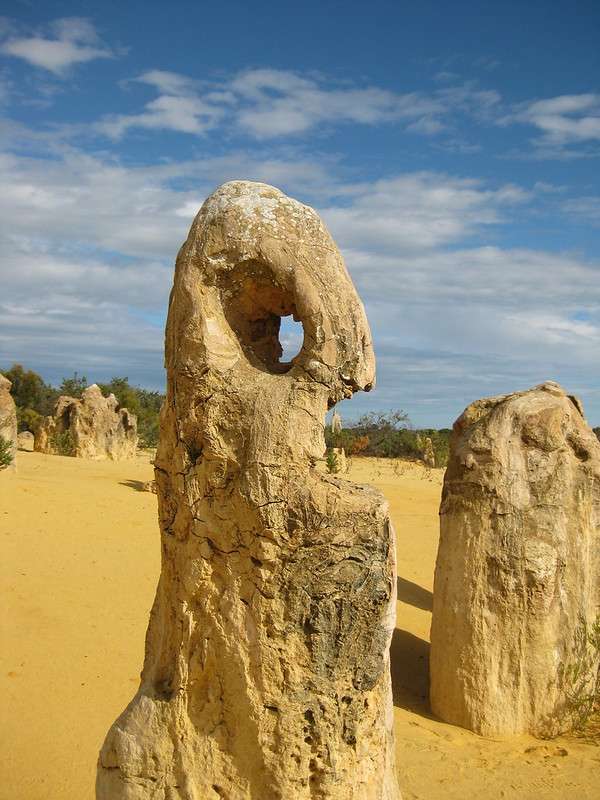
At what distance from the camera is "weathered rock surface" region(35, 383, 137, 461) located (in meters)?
19.0

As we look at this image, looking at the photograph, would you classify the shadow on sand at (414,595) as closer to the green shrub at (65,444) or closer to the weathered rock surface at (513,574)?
the weathered rock surface at (513,574)

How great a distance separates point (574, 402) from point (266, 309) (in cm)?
364

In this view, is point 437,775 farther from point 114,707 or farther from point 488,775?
point 114,707

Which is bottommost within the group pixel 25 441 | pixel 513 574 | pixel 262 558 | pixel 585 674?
pixel 585 674

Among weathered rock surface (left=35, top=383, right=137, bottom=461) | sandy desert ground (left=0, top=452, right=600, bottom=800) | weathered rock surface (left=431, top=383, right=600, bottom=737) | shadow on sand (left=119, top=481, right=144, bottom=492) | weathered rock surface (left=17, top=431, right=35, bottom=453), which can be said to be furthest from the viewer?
weathered rock surface (left=17, top=431, right=35, bottom=453)

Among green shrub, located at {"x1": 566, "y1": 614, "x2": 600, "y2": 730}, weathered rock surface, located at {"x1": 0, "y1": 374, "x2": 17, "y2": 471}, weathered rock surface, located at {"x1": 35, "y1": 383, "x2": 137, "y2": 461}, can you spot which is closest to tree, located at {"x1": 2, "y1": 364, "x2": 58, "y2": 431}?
weathered rock surface, located at {"x1": 35, "y1": 383, "x2": 137, "y2": 461}

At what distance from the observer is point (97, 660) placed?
6.07 m

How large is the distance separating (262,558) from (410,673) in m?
4.40

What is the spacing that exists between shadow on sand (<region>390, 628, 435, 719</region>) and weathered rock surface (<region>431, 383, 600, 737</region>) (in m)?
0.39

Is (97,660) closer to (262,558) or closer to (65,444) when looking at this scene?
(262,558)

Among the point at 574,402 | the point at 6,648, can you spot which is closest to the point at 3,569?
the point at 6,648

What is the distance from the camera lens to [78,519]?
32.3 ft

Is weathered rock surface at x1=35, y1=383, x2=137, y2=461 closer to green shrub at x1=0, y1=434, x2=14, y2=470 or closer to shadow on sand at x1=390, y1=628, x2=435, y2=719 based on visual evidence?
green shrub at x1=0, y1=434, x2=14, y2=470

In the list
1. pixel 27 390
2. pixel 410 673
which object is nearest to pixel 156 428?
pixel 27 390
